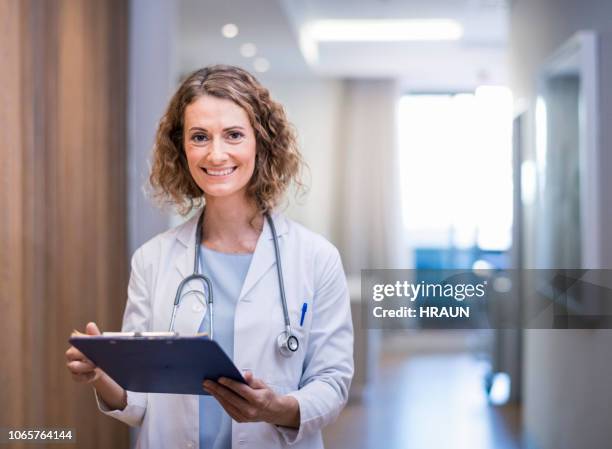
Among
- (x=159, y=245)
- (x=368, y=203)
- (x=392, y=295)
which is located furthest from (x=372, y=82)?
(x=159, y=245)

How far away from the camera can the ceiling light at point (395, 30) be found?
97.9 inches

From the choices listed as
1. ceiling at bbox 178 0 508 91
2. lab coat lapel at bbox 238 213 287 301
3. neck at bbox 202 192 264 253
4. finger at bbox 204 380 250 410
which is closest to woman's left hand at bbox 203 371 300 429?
finger at bbox 204 380 250 410

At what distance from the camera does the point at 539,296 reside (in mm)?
2396

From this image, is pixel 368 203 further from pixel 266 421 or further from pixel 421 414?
pixel 266 421

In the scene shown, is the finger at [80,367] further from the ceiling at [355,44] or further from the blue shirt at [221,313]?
the ceiling at [355,44]

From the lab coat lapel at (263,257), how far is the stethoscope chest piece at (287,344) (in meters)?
0.12

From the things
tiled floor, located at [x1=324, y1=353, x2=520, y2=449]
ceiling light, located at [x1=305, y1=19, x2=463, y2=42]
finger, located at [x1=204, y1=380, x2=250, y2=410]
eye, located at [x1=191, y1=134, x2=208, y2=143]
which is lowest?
tiled floor, located at [x1=324, y1=353, x2=520, y2=449]

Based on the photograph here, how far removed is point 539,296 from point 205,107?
1.36 metres

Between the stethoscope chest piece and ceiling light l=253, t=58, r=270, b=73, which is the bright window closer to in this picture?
ceiling light l=253, t=58, r=270, b=73

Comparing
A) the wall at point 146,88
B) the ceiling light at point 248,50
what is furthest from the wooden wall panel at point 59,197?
the ceiling light at point 248,50

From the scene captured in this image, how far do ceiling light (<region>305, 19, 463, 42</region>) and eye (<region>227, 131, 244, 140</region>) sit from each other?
3.28 feet

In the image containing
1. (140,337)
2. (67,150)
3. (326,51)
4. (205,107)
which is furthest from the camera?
(326,51)

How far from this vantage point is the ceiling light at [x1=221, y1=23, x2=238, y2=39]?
2.56m

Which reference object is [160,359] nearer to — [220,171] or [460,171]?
[220,171]
